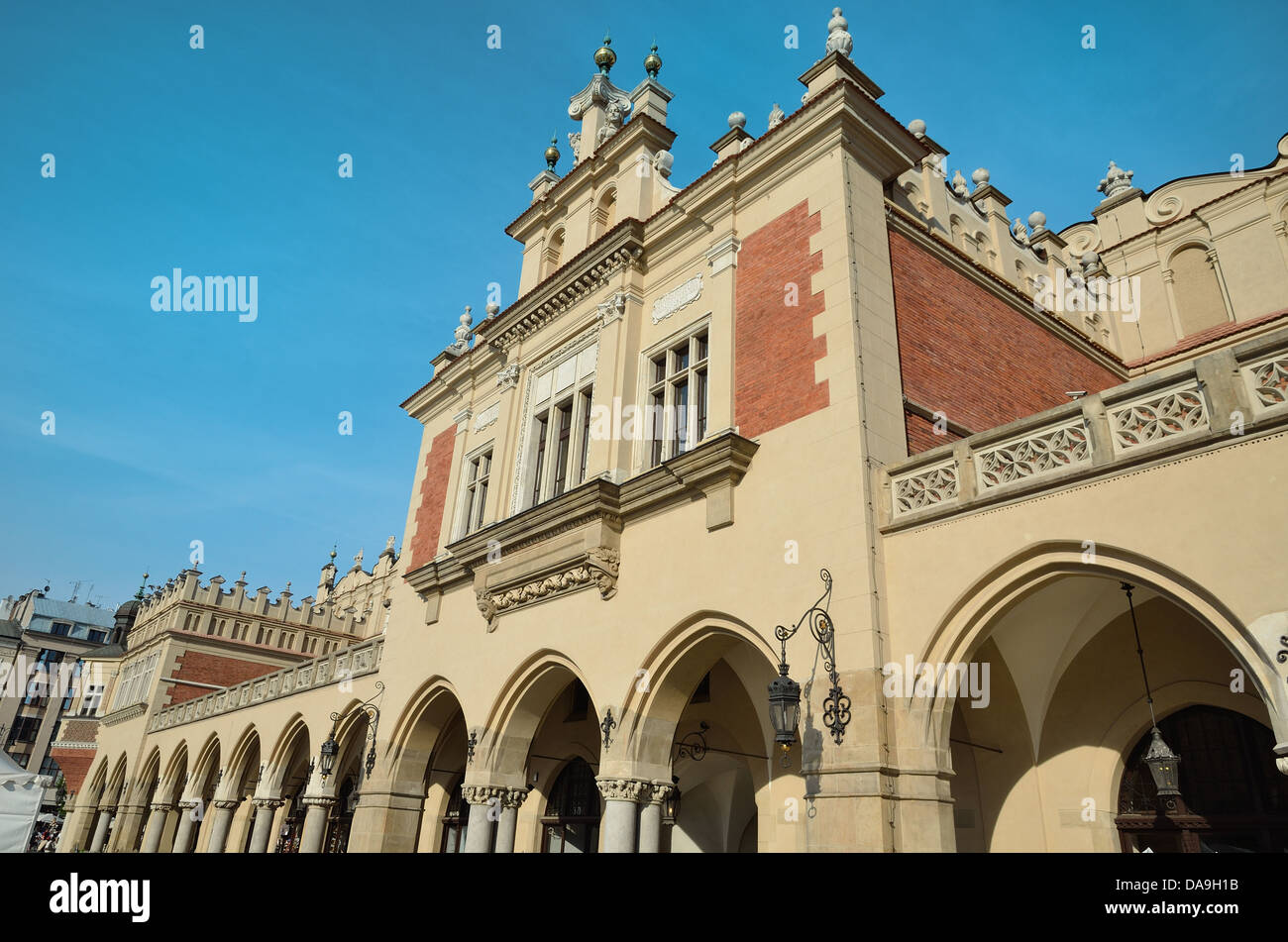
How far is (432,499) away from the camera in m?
19.8

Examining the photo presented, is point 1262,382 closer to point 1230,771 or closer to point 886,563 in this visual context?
point 886,563

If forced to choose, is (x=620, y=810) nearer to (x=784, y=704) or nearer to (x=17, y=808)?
(x=784, y=704)

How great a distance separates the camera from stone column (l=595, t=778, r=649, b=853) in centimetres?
1120

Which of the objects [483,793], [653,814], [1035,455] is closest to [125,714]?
[483,793]

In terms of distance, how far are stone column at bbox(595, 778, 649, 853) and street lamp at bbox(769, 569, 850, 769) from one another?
313 cm

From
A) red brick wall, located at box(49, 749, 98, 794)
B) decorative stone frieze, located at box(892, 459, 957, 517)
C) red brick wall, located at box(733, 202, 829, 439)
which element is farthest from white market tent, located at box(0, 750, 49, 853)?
red brick wall, located at box(49, 749, 98, 794)

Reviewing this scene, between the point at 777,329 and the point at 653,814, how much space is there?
6849 millimetres

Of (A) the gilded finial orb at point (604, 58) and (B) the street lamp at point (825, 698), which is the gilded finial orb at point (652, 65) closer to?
(A) the gilded finial orb at point (604, 58)

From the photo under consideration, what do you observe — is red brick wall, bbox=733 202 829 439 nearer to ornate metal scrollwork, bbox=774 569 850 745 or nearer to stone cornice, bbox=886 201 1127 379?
stone cornice, bbox=886 201 1127 379

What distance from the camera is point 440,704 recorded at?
16891mm

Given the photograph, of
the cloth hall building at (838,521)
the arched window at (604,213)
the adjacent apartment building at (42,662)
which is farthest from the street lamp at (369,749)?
the adjacent apartment building at (42,662)

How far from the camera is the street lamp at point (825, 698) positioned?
8531 millimetres

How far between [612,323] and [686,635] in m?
5.99
